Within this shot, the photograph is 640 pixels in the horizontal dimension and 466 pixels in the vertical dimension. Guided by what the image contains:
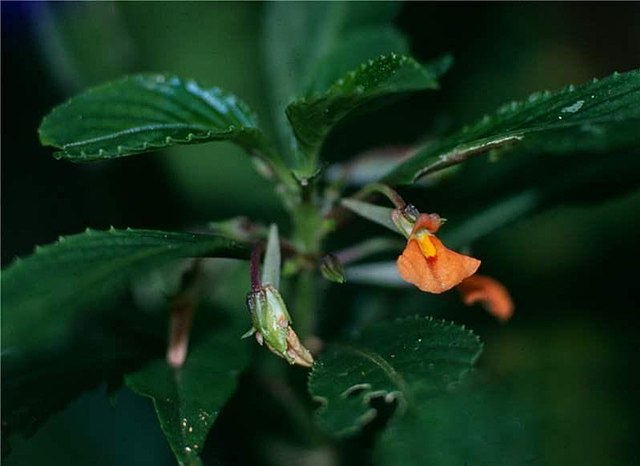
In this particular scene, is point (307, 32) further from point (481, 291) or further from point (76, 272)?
point (76, 272)

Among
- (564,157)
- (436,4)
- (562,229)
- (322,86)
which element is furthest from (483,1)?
(322,86)

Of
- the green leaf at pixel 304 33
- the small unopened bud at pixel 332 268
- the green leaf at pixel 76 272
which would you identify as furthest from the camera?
the green leaf at pixel 304 33

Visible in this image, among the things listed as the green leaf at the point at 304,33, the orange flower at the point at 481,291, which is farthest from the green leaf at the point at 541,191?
the green leaf at the point at 304,33

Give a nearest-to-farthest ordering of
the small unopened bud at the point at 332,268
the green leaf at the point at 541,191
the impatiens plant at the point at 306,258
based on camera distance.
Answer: the impatiens plant at the point at 306,258 < the small unopened bud at the point at 332,268 < the green leaf at the point at 541,191

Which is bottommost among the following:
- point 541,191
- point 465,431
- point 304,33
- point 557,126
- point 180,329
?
point 465,431

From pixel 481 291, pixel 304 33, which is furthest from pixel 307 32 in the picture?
pixel 481 291

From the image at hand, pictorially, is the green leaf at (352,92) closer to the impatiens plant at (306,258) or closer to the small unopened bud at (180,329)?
the impatiens plant at (306,258)

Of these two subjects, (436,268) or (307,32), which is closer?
(436,268)

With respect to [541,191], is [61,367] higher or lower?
lower

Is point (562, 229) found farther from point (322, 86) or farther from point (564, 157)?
point (322, 86)
